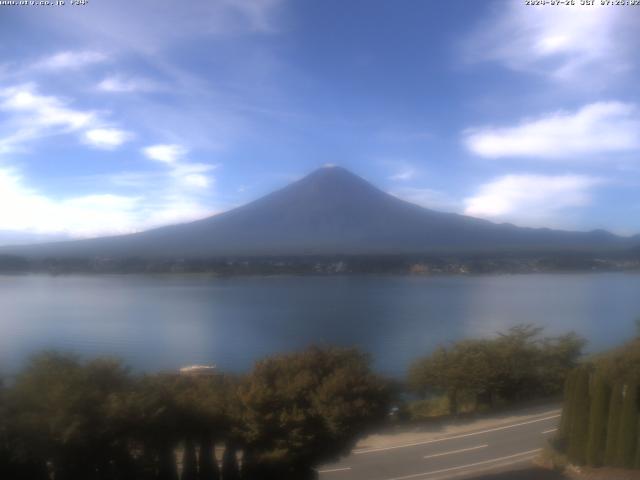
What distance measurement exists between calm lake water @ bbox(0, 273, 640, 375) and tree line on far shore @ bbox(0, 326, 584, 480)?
9.34 ft

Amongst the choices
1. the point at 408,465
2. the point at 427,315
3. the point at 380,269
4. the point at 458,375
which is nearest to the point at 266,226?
the point at 380,269

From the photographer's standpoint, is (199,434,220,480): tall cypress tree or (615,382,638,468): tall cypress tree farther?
(615,382,638,468): tall cypress tree

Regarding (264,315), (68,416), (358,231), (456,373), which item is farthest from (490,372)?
(358,231)

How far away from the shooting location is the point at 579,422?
6.92 metres

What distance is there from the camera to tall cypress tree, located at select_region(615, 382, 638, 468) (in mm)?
6465

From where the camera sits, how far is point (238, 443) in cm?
534

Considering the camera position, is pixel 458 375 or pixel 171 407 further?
pixel 458 375

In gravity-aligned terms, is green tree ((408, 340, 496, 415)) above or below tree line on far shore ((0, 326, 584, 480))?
below

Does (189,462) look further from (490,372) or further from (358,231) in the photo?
(358,231)

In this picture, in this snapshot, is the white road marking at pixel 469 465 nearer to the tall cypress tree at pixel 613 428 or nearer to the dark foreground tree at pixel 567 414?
the dark foreground tree at pixel 567 414

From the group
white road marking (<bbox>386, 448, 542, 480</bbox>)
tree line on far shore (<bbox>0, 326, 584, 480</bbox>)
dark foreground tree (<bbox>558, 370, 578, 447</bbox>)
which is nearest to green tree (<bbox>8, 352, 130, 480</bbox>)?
tree line on far shore (<bbox>0, 326, 584, 480</bbox>)

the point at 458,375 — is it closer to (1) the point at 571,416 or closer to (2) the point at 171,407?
(1) the point at 571,416

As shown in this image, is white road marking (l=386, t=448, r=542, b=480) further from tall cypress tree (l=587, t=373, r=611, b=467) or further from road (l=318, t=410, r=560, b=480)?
tall cypress tree (l=587, t=373, r=611, b=467)

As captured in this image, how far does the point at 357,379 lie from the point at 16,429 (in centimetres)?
285
